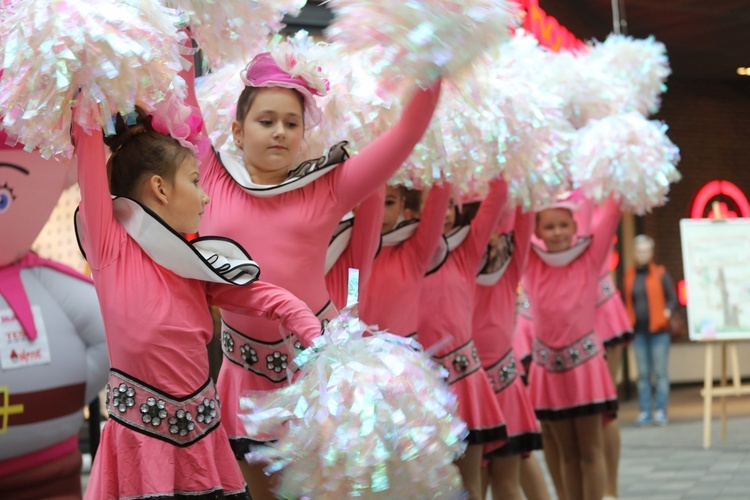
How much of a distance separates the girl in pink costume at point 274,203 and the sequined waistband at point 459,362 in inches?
43.2

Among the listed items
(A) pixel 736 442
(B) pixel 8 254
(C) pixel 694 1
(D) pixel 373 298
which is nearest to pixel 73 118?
(B) pixel 8 254

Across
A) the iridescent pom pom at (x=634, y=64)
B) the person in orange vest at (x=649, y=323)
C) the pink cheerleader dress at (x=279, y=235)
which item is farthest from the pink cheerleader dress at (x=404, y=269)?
the person in orange vest at (x=649, y=323)

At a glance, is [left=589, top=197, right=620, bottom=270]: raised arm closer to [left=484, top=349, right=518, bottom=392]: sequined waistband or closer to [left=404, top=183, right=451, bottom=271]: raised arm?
[left=484, top=349, right=518, bottom=392]: sequined waistband

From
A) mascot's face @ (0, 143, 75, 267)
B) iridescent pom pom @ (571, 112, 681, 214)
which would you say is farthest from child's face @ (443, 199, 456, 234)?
mascot's face @ (0, 143, 75, 267)

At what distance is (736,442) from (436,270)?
4.65 metres

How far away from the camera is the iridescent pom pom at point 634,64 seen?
452 cm

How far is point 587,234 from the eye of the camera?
4645mm

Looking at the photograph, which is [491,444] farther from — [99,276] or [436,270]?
[99,276]

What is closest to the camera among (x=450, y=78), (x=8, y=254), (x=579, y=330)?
(x=450, y=78)

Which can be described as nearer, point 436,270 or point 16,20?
point 16,20

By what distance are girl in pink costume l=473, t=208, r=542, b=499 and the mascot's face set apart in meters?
1.65

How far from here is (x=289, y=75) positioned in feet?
8.62

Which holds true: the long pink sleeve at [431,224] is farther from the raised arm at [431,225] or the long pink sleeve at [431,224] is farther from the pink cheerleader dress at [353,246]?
the pink cheerleader dress at [353,246]

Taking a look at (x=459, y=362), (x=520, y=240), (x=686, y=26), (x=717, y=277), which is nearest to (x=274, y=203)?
(x=459, y=362)
